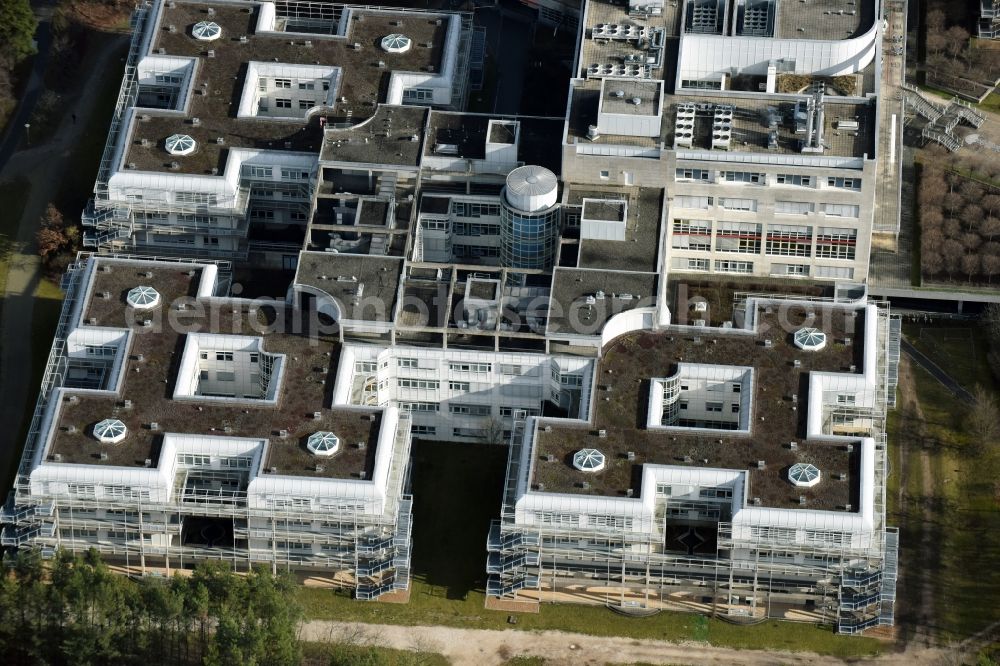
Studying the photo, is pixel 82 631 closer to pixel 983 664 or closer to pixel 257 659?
pixel 257 659

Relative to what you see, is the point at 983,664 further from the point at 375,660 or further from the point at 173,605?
the point at 173,605

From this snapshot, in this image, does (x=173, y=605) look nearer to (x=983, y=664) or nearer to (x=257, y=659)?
(x=257, y=659)

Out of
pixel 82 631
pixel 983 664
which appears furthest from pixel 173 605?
pixel 983 664

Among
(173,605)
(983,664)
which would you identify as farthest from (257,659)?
(983,664)

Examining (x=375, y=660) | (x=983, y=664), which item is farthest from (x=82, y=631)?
(x=983, y=664)

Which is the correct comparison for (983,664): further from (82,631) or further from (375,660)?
(82,631)
